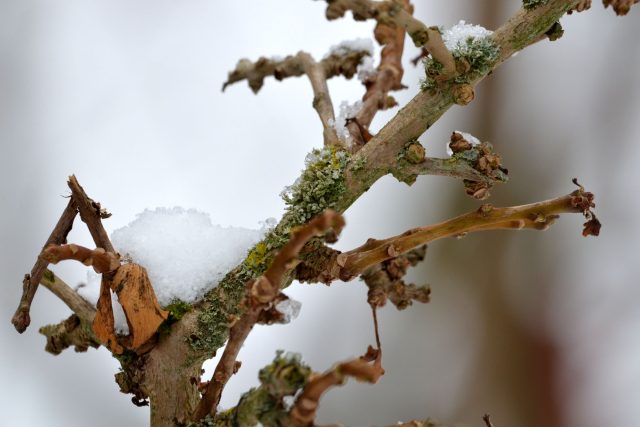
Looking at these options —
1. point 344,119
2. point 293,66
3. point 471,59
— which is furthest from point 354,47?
point 471,59

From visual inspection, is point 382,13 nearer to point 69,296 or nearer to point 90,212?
point 90,212

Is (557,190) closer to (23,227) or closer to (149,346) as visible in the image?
(23,227)

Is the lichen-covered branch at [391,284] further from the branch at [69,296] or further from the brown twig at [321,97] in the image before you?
the branch at [69,296]

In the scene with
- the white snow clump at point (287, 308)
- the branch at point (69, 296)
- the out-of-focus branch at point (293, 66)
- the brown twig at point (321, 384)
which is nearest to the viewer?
the brown twig at point (321, 384)

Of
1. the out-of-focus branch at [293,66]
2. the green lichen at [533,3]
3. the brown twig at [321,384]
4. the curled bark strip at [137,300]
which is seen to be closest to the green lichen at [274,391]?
the brown twig at [321,384]

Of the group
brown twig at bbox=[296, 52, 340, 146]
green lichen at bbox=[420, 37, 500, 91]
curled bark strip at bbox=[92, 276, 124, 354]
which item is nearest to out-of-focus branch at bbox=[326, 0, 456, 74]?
green lichen at bbox=[420, 37, 500, 91]

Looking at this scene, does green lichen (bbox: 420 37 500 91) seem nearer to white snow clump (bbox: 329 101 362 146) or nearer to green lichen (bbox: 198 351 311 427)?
white snow clump (bbox: 329 101 362 146)

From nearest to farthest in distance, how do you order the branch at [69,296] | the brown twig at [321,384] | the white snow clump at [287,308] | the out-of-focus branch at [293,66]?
the brown twig at [321,384], the white snow clump at [287,308], the branch at [69,296], the out-of-focus branch at [293,66]
